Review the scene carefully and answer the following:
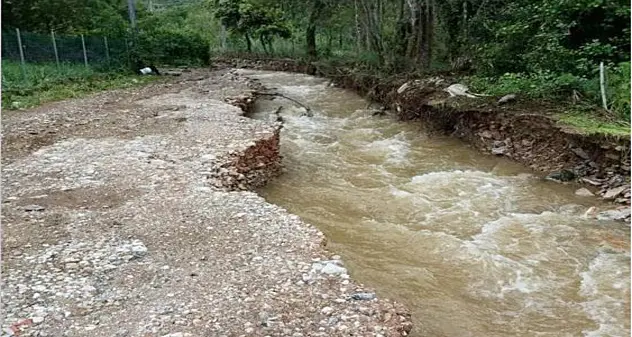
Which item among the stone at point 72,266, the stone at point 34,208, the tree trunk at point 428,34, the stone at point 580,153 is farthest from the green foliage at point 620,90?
the stone at point 34,208

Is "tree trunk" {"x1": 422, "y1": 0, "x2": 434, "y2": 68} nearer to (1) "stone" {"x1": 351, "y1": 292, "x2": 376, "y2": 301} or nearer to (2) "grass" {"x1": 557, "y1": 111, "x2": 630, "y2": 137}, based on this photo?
(2) "grass" {"x1": 557, "y1": 111, "x2": 630, "y2": 137}

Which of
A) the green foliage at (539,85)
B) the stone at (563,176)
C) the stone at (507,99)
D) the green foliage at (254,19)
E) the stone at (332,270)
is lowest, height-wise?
the stone at (563,176)

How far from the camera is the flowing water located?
459cm

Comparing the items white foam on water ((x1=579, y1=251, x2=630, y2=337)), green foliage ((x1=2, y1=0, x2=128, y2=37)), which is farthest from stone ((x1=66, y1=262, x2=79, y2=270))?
green foliage ((x1=2, y1=0, x2=128, y2=37))

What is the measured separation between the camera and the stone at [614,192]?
7062mm

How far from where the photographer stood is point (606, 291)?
15.9 ft

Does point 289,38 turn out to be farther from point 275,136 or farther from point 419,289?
point 419,289

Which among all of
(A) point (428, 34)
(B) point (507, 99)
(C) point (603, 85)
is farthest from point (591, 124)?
(A) point (428, 34)

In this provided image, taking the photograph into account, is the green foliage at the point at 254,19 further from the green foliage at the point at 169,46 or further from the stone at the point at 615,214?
the stone at the point at 615,214

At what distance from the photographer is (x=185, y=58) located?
79.4ft

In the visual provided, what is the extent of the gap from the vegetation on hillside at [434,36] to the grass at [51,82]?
3210 millimetres

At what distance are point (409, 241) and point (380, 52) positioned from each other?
38.2 ft

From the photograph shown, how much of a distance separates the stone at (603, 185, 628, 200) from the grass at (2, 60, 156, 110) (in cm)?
1149

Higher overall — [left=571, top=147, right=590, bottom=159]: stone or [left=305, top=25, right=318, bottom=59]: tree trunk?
[left=305, top=25, right=318, bottom=59]: tree trunk
